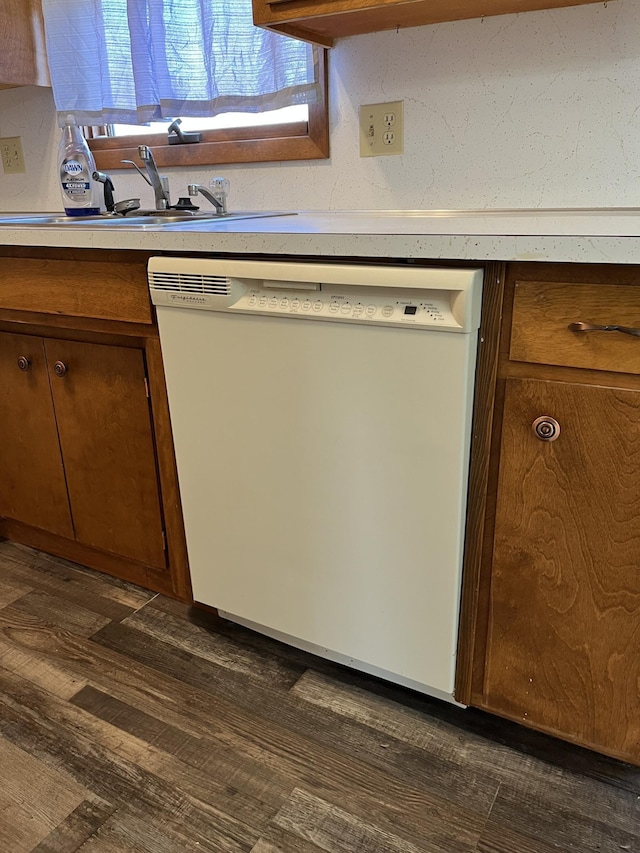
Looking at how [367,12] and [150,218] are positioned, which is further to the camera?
[150,218]

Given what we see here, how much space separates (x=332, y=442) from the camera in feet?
3.71

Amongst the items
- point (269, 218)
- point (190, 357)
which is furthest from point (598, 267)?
point (269, 218)

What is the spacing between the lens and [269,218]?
1518 millimetres

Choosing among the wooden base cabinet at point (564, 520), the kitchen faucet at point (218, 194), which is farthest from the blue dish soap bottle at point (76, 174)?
the wooden base cabinet at point (564, 520)

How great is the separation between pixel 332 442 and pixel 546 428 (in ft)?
1.17

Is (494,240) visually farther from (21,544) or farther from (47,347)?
(21,544)

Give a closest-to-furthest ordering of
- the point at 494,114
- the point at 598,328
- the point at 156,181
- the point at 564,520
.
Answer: the point at 598,328, the point at 564,520, the point at 494,114, the point at 156,181

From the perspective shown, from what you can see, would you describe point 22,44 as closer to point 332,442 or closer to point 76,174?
point 76,174

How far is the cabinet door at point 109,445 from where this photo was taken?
1426mm

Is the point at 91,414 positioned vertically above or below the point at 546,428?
below

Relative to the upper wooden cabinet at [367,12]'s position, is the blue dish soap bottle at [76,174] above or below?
below

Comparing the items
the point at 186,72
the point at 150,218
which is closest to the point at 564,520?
the point at 150,218

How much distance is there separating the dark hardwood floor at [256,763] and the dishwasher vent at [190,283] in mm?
806

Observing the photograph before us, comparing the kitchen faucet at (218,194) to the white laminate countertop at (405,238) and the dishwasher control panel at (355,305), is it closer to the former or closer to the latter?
the white laminate countertop at (405,238)
